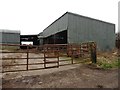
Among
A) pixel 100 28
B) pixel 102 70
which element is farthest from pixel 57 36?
pixel 102 70

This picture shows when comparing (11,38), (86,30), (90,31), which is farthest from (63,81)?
(11,38)

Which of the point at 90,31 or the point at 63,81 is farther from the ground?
the point at 90,31

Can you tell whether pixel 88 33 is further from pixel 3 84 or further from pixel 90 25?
pixel 3 84

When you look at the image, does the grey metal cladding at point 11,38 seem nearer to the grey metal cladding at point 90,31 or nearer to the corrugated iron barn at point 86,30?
the corrugated iron barn at point 86,30

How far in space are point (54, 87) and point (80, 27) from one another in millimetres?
15094

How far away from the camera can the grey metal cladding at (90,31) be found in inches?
784

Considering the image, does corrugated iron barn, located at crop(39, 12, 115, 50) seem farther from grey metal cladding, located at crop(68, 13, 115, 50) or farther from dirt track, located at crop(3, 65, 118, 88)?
dirt track, located at crop(3, 65, 118, 88)

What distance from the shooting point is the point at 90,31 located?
72.9 ft

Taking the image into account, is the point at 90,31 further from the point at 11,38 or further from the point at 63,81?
the point at 11,38

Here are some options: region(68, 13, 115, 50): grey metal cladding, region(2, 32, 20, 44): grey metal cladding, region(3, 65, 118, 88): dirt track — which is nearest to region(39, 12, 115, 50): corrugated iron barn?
region(68, 13, 115, 50): grey metal cladding

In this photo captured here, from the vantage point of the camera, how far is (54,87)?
6.57 meters

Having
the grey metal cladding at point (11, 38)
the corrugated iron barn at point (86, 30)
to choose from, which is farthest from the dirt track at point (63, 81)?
the grey metal cladding at point (11, 38)

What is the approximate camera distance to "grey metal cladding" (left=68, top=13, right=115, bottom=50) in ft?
65.4

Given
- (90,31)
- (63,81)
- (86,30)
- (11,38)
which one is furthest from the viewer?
(11,38)
